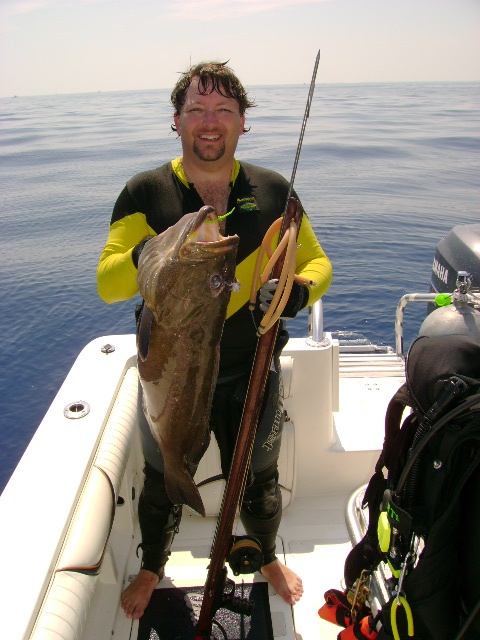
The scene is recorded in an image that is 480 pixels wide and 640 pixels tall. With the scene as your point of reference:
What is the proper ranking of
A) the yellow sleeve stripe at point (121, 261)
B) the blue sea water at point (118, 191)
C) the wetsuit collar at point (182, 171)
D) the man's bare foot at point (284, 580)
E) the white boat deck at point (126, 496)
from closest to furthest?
the white boat deck at point (126, 496)
the yellow sleeve stripe at point (121, 261)
the wetsuit collar at point (182, 171)
the man's bare foot at point (284, 580)
the blue sea water at point (118, 191)

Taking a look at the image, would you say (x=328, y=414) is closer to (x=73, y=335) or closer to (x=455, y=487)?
(x=455, y=487)

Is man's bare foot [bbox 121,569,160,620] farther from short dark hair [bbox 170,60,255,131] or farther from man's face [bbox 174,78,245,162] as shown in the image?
short dark hair [bbox 170,60,255,131]

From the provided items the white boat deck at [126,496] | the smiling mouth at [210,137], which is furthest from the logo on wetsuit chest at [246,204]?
the white boat deck at [126,496]

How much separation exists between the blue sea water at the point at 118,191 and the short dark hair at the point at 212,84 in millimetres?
4432

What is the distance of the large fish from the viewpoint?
1919 mm

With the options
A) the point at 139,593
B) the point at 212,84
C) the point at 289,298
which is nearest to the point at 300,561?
the point at 139,593

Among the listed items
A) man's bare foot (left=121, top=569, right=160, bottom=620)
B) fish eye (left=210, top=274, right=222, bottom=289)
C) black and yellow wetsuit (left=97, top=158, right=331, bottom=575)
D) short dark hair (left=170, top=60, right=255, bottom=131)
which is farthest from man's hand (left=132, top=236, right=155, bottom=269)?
man's bare foot (left=121, top=569, right=160, bottom=620)

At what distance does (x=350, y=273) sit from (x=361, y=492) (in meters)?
7.99

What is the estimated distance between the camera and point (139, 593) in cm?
281

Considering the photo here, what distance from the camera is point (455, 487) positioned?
1618 millimetres

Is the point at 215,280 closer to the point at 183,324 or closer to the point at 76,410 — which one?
the point at 183,324

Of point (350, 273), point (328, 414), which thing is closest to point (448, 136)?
point (350, 273)

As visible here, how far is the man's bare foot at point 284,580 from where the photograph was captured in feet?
9.55

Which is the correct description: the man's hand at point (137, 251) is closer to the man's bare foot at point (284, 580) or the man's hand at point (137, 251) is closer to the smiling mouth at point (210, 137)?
the smiling mouth at point (210, 137)
